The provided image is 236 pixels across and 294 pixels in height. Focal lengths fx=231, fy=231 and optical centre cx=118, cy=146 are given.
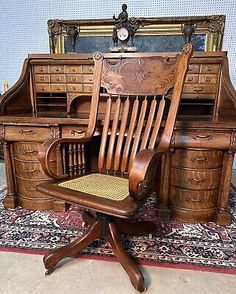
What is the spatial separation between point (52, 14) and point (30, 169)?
6.73ft

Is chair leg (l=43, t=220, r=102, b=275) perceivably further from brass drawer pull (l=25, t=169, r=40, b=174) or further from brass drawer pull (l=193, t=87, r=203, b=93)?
brass drawer pull (l=193, t=87, r=203, b=93)

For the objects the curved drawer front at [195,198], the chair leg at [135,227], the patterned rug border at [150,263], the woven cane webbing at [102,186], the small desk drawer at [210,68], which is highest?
the small desk drawer at [210,68]

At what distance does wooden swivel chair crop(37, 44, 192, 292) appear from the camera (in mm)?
1070

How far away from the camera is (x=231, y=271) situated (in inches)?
48.8

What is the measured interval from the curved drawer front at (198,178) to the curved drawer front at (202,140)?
195 millimetres

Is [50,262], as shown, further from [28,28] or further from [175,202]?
[28,28]

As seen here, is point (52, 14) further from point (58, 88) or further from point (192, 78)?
point (192, 78)

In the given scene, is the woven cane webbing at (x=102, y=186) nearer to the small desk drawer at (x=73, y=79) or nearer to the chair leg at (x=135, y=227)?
the chair leg at (x=135, y=227)

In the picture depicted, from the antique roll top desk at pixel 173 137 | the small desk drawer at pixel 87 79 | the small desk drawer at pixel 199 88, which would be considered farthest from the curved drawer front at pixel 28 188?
the small desk drawer at pixel 199 88

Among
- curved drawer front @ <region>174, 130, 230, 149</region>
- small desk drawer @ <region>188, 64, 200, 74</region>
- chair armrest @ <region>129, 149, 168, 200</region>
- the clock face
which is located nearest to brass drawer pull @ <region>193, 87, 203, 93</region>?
small desk drawer @ <region>188, 64, 200, 74</region>

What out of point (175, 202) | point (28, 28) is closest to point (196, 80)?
point (175, 202)

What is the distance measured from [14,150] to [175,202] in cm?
132

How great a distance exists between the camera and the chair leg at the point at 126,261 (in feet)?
3.57

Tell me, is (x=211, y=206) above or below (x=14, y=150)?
→ below
